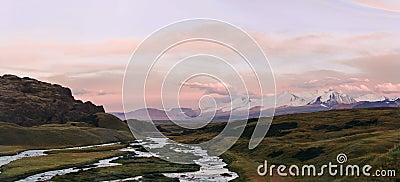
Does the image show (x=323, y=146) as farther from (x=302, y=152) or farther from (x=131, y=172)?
(x=131, y=172)

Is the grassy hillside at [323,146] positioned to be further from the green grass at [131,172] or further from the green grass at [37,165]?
the green grass at [37,165]

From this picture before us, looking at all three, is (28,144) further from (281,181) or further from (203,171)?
(281,181)

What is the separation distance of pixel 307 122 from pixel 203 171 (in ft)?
314

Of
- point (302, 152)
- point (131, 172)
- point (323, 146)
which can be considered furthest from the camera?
point (323, 146)

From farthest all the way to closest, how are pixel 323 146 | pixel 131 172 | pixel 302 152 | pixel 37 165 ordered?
pixel 37 165
pixel 323 146
pixel 302 152
pixel 131 172

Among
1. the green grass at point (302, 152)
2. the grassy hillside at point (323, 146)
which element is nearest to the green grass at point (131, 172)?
the green grass at point (302, 152)

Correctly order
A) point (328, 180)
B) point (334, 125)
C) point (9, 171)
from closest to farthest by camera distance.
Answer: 1. point (328, 180)
2. point (9, 171)
3. point (334, 125)

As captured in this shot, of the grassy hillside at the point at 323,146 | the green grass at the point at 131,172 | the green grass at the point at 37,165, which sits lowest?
the green grass at the point at 131,172

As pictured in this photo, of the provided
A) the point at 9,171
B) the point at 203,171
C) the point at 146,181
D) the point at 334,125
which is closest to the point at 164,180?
the point at 146,181

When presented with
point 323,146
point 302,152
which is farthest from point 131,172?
point 323,146

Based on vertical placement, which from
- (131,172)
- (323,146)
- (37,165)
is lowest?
(131,172)

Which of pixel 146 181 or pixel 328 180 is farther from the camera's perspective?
pixel 146 181

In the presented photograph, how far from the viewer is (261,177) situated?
260 ft

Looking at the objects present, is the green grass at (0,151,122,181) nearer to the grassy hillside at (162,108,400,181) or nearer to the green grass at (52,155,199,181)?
the green grass at (52,155,199,181)
